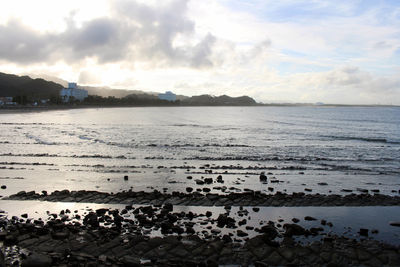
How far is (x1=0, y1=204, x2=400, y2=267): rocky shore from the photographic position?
332 inches

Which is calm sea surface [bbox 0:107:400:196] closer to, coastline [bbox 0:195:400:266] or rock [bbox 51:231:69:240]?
coastline [bbox 0:195:400:266]

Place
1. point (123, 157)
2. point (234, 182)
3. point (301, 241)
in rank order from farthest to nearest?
1. point (123, 157)
2. point (234, 182)
3. point (301, 241)

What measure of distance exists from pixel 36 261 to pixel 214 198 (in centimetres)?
770

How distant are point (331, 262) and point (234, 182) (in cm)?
957

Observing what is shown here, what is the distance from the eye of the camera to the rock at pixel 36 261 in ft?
25.6

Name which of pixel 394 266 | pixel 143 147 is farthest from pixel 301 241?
pixel 143 147

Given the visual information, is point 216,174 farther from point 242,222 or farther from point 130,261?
point 130,261

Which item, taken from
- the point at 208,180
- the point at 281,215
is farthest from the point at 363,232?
the point at 208,180

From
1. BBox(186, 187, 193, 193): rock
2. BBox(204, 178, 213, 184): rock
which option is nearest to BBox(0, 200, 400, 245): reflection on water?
BBox(186, 187, 193, 193): rock

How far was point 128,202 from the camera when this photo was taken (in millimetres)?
13547

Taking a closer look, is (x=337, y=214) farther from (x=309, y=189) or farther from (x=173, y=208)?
(x=173, y=208)

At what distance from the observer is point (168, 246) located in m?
9.06

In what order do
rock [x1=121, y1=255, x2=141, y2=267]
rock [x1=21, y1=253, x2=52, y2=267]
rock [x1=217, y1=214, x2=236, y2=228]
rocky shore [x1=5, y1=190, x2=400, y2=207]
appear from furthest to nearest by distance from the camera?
rocky shore [x1=5, y1=190, x2=400, y2=207] < rock [x1=217, y1=214, x2=236, y2=228] < rock [x1=121, y1=255, x2=141, y2=267] < rock [x1=21, y1=253, x2=52, y2=267]

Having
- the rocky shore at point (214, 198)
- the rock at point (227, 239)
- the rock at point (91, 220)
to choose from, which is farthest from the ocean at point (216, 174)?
the rock at point (91, 220)
